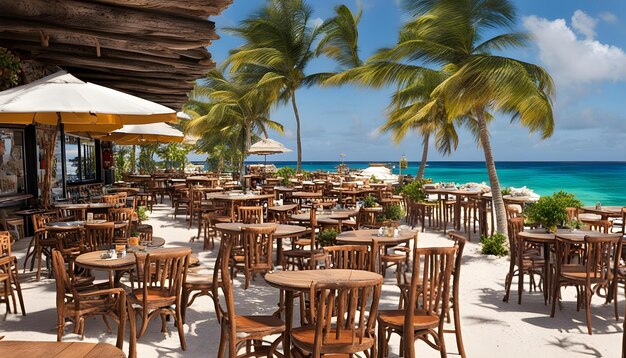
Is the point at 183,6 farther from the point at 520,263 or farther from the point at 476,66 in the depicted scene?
the point at 520,263

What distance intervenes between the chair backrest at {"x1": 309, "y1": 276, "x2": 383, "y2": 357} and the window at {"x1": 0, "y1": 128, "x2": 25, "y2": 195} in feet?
26.6

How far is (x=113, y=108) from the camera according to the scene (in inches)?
196

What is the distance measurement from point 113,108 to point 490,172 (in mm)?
6292

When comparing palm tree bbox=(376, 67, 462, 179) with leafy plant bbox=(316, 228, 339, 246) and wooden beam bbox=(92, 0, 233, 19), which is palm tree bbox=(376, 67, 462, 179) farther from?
leafy plant bbox=(316, 228, 339, 246)

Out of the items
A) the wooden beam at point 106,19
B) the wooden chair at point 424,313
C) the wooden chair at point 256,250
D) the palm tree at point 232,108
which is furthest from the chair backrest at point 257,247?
the palm tree at point 232,108

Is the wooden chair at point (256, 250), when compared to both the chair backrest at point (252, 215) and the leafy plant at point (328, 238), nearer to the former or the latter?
the leafy plant at point (328, 238)

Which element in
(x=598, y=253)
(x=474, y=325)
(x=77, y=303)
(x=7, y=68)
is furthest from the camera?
(x=7, y=68)

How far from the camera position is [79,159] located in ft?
45.5

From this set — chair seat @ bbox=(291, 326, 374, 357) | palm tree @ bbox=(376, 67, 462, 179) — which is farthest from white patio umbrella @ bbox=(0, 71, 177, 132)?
palm tree @ bbox=(376, 67, 462, 179)

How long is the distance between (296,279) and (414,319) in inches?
35.2

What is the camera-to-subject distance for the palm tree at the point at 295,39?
16.2 metres

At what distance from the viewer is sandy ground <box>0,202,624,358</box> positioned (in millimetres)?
4004

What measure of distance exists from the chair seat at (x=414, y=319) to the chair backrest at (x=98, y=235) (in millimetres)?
2994

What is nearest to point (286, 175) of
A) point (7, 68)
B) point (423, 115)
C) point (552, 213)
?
point (423, 115)
